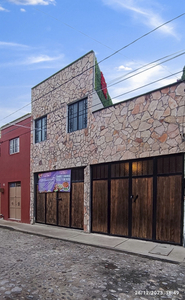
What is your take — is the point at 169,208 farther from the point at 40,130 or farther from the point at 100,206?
the point at 40,130

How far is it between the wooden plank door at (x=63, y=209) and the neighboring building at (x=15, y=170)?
9.83 feet

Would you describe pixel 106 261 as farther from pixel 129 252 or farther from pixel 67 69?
pixel 67 69

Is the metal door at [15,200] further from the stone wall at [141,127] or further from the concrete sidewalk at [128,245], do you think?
the stone wall at [141,127]

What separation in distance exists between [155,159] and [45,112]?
724 cm

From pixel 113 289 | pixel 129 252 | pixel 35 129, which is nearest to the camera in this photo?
pixel 113 289

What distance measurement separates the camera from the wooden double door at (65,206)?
34.5 ft

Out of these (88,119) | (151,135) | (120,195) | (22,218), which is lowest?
(22,218)

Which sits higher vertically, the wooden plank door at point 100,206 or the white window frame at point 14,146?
the white window frame at point 14,146

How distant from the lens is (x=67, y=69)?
11.8 m

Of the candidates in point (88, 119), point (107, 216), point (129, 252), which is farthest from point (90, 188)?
point (129, 252)

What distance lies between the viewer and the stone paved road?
429 cm

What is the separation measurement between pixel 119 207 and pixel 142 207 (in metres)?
1.01
